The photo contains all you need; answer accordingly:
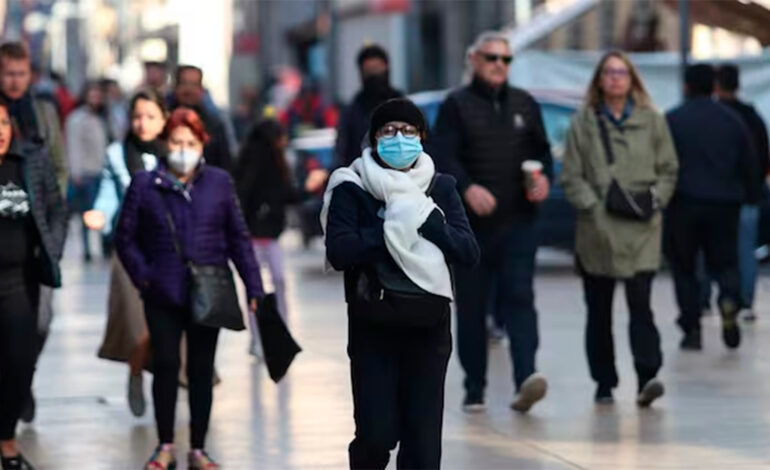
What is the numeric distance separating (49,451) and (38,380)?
2970 mm

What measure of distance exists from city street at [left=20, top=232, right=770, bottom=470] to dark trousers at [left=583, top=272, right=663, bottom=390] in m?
0.19

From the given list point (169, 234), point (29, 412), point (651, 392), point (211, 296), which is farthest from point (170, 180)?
point (651, 392)

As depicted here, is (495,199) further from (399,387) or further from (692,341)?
(399,387)

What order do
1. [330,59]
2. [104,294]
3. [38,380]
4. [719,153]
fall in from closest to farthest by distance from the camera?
[38,380] → [719,153] → [104,294] → [330,59]

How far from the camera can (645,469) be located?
1038 centimetres

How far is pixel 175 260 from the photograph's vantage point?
10.5 metres

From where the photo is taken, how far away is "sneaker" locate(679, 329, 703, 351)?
1552 cm

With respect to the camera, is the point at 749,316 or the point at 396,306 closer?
the point at 396,306

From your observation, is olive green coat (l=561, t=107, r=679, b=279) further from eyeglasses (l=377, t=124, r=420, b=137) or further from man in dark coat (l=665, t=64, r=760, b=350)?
eyeglasses (l=377, t=124, r=420, b=137)

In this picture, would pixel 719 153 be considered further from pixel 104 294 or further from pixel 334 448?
pixel 104 294

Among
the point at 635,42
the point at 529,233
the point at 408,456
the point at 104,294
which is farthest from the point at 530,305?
the point at 635,42

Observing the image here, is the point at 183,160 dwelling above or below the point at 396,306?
above

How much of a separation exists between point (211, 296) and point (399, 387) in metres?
2.21

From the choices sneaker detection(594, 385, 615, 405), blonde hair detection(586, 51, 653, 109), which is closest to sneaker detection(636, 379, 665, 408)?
sneaker detection(594, 385, 615, 405)
